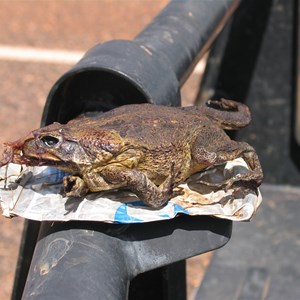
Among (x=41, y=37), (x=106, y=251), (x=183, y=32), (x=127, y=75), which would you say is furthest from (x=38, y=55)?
(x=106, y=251)

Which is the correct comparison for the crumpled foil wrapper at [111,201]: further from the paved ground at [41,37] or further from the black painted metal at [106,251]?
the paved ground at [41,37]

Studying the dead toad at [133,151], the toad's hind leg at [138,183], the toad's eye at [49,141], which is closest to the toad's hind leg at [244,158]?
the dead toad at [133,151]

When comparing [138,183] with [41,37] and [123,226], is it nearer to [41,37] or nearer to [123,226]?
[123,226]

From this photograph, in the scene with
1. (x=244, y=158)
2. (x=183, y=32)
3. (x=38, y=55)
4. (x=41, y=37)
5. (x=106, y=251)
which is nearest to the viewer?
(x=106, y=251)

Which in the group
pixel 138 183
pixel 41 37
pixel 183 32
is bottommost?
pixel 41 37

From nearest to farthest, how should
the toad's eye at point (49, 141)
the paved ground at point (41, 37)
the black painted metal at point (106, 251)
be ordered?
the black painted metal at point (106, 251)
the toad's eye at point (49, 141)
the paved ground at point (41, 37)

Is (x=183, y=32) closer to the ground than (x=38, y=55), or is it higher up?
higher up
